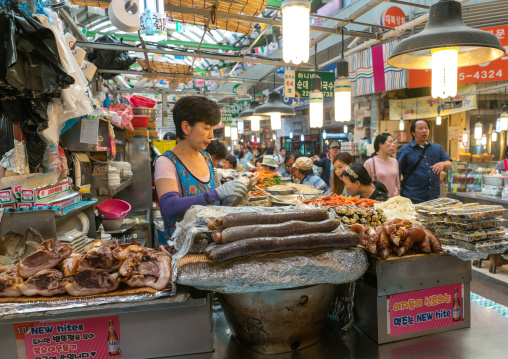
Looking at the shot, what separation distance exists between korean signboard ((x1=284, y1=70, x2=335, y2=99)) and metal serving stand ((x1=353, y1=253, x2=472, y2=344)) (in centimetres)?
538

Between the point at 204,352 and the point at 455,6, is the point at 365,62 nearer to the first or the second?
the point at 455,6

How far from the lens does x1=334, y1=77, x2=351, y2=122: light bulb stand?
181 inches

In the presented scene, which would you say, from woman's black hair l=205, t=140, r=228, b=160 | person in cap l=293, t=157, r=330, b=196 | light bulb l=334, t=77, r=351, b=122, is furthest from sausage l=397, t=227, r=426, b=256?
woman's black hair l=205, t=140, r=228, b=160

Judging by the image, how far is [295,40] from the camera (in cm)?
306

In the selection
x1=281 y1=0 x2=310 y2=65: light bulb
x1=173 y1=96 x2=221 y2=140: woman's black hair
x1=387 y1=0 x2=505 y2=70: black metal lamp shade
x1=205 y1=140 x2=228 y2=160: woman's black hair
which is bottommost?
x1=205 y1=140 x2=228 y2=160: woman's black hair

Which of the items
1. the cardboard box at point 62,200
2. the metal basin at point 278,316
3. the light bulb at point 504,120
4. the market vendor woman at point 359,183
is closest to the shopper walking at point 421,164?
the market vendor woman at point 359,183

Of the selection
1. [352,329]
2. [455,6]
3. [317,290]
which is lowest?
[352,329]

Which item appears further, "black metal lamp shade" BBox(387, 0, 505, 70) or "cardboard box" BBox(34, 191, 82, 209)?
"cardboard box" BBox(34, 191, 82, 209)

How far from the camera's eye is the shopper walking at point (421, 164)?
4949 millimetres

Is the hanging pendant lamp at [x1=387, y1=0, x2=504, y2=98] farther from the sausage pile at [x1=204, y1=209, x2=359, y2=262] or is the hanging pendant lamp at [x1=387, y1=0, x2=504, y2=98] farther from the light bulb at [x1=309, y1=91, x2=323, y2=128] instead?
the light bulb at [x1=309, y1=91, x2=323, y2=128]

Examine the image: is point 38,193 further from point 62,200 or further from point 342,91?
point 342,91

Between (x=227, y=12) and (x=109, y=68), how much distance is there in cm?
276

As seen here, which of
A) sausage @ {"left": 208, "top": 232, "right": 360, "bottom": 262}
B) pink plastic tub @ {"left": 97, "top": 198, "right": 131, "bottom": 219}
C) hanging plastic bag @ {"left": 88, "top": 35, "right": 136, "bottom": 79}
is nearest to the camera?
sausage @ {"left": 208, "top": 232, "right": 360, "bottom": 262}

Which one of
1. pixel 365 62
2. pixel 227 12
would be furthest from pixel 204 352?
pixel 365 62
